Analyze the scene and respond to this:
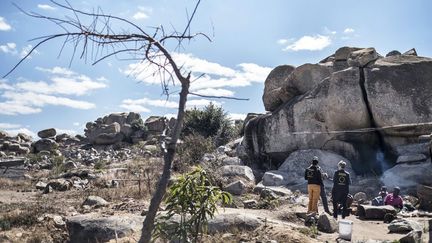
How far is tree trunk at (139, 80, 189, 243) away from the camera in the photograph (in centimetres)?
418

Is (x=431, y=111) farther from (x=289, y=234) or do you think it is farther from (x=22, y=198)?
(x=22, y=198)

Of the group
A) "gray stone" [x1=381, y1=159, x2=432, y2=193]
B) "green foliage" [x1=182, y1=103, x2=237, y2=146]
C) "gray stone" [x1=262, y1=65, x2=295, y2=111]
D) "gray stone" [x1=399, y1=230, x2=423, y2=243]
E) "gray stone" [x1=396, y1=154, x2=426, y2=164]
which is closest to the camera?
"gray stone" [x1=399, y1=230, x2=423, y2=243]

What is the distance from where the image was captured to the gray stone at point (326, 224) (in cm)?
864

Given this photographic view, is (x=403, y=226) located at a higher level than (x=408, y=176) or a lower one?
lower

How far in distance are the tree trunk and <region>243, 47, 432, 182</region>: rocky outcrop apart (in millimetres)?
14221

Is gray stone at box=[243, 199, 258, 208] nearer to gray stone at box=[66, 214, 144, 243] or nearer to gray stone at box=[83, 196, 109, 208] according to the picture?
gray stone at box=[66, 214, 144, 243]

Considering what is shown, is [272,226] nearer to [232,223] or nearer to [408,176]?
[232,223]

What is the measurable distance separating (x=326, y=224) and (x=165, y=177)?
17.6 ft

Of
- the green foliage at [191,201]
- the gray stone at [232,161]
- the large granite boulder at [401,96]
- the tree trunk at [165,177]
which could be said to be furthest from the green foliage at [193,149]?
the tree trunk at [165,177]

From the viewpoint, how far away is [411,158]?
15586mm

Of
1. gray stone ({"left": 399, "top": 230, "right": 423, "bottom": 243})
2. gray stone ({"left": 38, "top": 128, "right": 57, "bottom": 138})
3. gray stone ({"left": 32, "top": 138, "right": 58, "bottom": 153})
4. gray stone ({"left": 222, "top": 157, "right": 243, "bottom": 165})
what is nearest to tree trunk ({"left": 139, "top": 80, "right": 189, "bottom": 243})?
gray stone ({"left": 399, "top": 230, "right": 423, "bottom": 243})

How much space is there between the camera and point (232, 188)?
13859 mm

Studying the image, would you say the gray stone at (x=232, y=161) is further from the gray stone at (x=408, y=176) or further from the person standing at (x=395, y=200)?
the person standing at (x=395, y=200)

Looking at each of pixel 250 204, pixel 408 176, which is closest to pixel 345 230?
pixel 250 204
